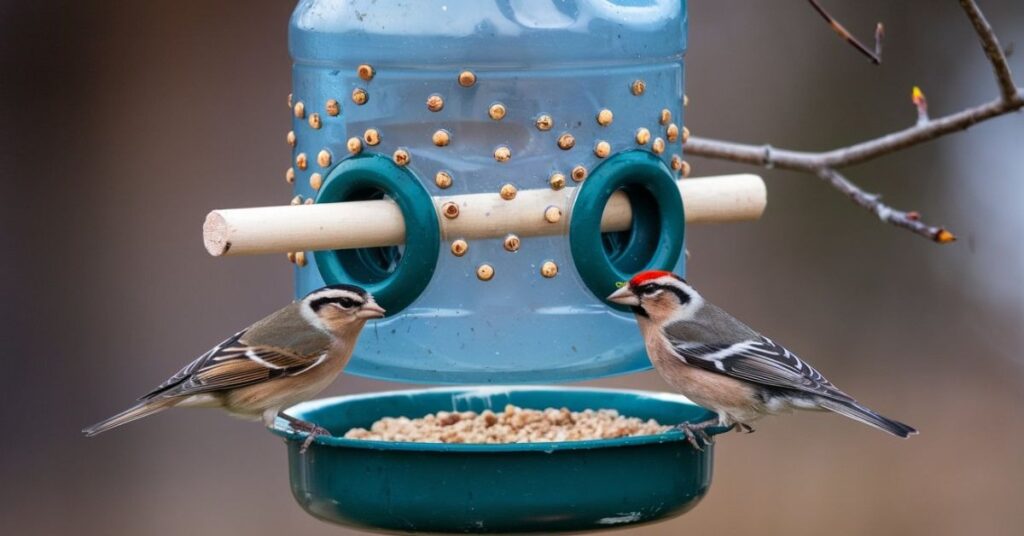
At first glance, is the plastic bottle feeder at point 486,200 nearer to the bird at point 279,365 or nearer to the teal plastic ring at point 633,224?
the teal plastic ring at point 633,224

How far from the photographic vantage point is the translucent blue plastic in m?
4.58

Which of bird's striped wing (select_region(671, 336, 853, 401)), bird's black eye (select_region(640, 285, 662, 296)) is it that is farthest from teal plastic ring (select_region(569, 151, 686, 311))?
bird's striped wing (select_region(671, 336, 853, 401))

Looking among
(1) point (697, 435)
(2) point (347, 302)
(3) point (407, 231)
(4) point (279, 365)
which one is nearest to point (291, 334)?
(4) point (279, 365)

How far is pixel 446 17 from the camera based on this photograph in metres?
4.57

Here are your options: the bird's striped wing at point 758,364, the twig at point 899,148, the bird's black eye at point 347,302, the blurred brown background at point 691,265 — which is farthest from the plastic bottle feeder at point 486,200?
the blurred brown background at point 691,265

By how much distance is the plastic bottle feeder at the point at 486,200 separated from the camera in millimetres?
4309

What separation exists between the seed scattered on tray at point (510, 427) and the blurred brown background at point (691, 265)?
125 inches

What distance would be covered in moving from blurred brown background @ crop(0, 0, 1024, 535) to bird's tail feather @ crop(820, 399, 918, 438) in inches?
154

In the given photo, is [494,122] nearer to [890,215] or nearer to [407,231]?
[407,231]

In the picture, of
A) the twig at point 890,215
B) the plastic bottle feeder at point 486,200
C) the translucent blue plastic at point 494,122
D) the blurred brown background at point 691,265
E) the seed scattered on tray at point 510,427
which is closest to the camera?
the plastic bottle feeder at point 486,200

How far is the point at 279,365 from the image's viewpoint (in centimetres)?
468

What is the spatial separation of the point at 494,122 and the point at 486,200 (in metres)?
0.27

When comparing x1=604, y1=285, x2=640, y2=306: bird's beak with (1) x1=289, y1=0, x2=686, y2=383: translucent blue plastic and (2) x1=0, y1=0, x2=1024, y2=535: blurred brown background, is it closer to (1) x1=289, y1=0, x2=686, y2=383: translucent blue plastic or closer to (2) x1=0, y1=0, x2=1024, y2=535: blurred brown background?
(1) x1=289, y1=0, x2=686, y2=383: translucent blue plastic

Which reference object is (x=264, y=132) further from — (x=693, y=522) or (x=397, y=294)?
(x=397, y=294)
